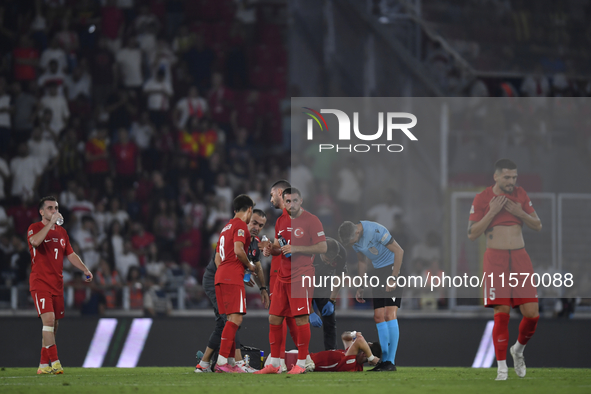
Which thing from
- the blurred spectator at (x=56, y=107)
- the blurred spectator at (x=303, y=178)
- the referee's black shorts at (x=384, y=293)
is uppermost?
the blurred spectator at (x=56, y=107)

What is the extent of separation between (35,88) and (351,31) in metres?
6.41

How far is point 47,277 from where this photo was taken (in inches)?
387

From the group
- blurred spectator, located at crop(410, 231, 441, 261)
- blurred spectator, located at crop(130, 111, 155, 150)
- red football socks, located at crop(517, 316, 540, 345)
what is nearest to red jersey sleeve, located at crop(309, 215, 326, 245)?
blurred spectator, located at crop(410, 231, 441, 261)

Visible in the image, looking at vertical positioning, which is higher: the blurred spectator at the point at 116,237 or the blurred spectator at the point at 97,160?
the blurred spectator at the point at 97,160

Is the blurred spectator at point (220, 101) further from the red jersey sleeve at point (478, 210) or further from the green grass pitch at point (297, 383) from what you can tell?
the red jersey sleeve at point (478, 210)

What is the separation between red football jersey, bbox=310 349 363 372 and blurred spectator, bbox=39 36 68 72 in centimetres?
960

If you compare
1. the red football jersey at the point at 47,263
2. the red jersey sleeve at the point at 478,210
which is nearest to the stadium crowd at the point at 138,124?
the red football jersey at the point at 47,263

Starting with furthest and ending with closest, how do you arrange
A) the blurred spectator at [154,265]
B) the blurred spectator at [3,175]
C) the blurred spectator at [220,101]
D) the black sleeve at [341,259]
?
1. the blurred spectator at [220,101]
2. the blurred spectator at [3,175]
3. the blurred spectator at [154,265]
4. the black sleeve at [341,259]

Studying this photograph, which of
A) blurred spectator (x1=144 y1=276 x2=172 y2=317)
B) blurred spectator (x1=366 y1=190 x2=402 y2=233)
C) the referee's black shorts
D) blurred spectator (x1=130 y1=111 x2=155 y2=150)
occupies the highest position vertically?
blurred spectator (x1=130 y1=111 x2=155 y2=150)

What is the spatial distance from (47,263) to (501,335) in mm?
5204

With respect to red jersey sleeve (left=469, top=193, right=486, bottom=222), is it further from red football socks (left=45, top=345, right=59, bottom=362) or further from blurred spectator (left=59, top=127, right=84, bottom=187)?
blurred spectator (left=59, top=127, right=84, bottom=187)

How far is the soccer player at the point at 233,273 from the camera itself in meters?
9.27

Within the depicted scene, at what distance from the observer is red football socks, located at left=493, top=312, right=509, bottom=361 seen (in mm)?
8328

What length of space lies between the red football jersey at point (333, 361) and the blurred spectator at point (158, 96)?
835cm
